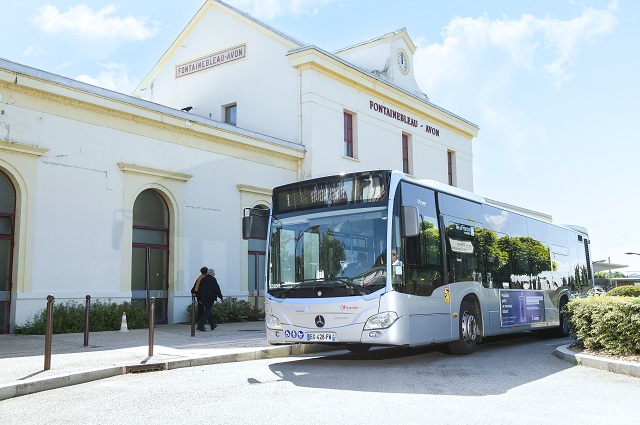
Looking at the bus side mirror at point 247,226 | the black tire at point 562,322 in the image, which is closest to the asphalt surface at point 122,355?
the bus side mirror at point 247,226

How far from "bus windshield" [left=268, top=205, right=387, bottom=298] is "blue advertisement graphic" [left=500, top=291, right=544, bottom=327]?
4.72m

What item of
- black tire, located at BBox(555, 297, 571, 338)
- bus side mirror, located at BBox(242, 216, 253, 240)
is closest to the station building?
bus side mirror, located at BBox(242, 216, 253, 240)

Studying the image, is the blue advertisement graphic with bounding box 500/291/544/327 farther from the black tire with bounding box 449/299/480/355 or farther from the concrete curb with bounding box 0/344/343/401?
the concrete curb with bounding box 0/344/343/401

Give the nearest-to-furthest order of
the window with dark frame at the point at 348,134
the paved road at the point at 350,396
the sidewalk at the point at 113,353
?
the paved road at the point at 350,396, the sidewalk at the point at 113,353, the window with dark frame at the point at 348,134

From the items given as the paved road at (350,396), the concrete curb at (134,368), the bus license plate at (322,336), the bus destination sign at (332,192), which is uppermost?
the bus destination sign at (332,192)

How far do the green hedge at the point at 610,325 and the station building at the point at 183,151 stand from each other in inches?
447

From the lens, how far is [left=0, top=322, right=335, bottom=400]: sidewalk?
8.46 m

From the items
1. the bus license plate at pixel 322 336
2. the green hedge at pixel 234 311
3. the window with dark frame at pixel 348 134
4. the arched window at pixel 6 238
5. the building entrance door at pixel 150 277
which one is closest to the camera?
the bus license plate at pixel 322 336

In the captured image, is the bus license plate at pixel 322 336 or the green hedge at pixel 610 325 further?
the green hedge at pixel 610 325

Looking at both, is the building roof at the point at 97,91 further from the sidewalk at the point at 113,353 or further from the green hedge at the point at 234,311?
the sidewalk at the point at 113,353

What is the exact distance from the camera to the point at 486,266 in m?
12.7

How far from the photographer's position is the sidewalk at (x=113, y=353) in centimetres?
846

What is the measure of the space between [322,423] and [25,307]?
11136 mm

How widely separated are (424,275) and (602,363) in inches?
Answer: 116
